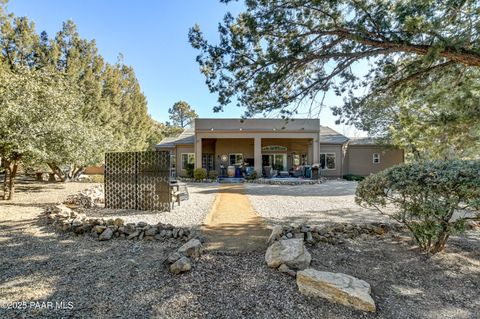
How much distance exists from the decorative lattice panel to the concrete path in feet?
6.46

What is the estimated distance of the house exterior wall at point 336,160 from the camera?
2239 cm

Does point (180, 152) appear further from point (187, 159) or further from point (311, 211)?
point (311, 211)

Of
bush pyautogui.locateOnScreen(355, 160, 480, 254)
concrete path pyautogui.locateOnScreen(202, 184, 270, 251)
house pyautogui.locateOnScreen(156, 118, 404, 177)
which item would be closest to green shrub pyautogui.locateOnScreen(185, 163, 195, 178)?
house pyautogui.locateOnScreen(156, 118, 404, 177)

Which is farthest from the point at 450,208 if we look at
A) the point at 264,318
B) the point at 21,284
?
the point at 21,284

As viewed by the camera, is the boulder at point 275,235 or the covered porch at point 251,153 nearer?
the boulder at point 275,235

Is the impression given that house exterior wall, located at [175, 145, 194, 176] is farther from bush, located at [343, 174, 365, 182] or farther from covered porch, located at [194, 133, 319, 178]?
bush, located at [343, 174, 365, 182]

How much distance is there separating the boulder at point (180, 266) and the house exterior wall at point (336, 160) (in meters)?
20.3

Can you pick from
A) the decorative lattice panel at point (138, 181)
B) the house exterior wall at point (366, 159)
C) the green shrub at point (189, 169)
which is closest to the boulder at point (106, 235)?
the decorative lattice panel at point (138, 181)

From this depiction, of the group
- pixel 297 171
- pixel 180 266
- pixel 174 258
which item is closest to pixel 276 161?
pixel 297 171

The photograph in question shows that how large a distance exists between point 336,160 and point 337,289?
819 inches

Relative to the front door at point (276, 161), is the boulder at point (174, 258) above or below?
below

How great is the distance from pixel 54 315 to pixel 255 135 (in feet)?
58.1

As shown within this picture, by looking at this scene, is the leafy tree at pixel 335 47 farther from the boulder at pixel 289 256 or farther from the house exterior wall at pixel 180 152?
the house exterior wall at pixel 180 152

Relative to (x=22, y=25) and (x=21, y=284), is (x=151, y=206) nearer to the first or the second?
(x=21, y=284)
